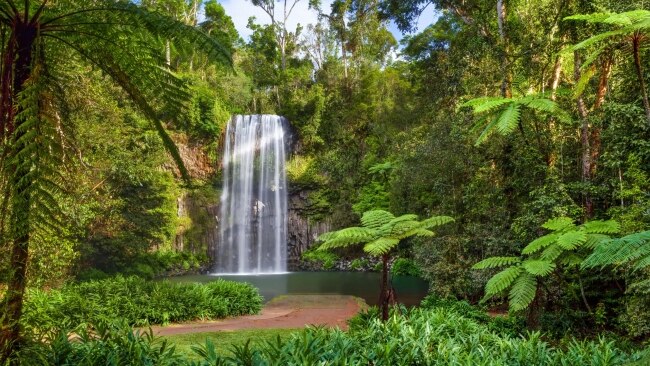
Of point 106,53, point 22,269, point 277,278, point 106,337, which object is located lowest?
point 277,278

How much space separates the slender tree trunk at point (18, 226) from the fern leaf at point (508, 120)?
18.4ft

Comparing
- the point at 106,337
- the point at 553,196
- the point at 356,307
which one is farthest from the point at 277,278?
the point at 106,337

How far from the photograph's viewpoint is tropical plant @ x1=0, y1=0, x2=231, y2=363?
2051 mm

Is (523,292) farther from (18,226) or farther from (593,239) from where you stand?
(18,226)

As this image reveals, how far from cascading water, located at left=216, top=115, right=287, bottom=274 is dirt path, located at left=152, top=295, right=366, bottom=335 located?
38.3 ft

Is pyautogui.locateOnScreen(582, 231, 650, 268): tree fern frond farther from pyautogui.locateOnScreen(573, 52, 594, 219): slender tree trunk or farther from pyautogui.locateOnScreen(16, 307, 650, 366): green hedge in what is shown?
pyautogui.locateOnScreen(573, 52, 594, 219): slender tree trunk

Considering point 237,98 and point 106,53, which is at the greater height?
point 237,98

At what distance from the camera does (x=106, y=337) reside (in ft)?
12.8

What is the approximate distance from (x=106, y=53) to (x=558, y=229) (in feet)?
19.4

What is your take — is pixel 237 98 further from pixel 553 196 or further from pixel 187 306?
pixel 553 196

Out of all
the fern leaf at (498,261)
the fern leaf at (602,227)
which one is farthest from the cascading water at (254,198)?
the fern leaf at (602,227)

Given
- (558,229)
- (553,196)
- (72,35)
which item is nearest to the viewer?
(72,35)

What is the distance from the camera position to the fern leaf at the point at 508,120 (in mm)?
6295

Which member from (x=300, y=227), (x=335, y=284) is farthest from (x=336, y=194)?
(x=335, y=284)
